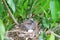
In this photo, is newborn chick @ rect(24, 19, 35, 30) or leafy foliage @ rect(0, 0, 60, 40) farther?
newborn chick @ rect(24, 19, 35, 30)

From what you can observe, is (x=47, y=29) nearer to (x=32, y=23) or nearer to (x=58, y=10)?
(x=32, y=23)

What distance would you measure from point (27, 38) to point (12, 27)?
0.13m

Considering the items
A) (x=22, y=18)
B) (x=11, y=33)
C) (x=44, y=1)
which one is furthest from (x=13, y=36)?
(x=44, y=1)

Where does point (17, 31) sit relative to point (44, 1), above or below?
below

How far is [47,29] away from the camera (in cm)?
112

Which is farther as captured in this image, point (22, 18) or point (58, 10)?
point (22, 18)

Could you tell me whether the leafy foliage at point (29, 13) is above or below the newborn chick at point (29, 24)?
above

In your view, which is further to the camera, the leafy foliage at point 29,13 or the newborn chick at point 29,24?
the newborn chick at point 29,24

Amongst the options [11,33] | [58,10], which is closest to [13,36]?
[11,33]

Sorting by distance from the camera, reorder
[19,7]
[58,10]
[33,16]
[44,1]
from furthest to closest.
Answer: [33,16]
[19,7]
[44,1]
[58,10]

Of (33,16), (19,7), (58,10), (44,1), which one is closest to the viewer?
(58,10)

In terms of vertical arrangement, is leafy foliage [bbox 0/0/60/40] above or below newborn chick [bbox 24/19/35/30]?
above

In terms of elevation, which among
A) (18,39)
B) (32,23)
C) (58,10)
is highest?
(58,10)

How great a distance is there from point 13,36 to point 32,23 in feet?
0.56
